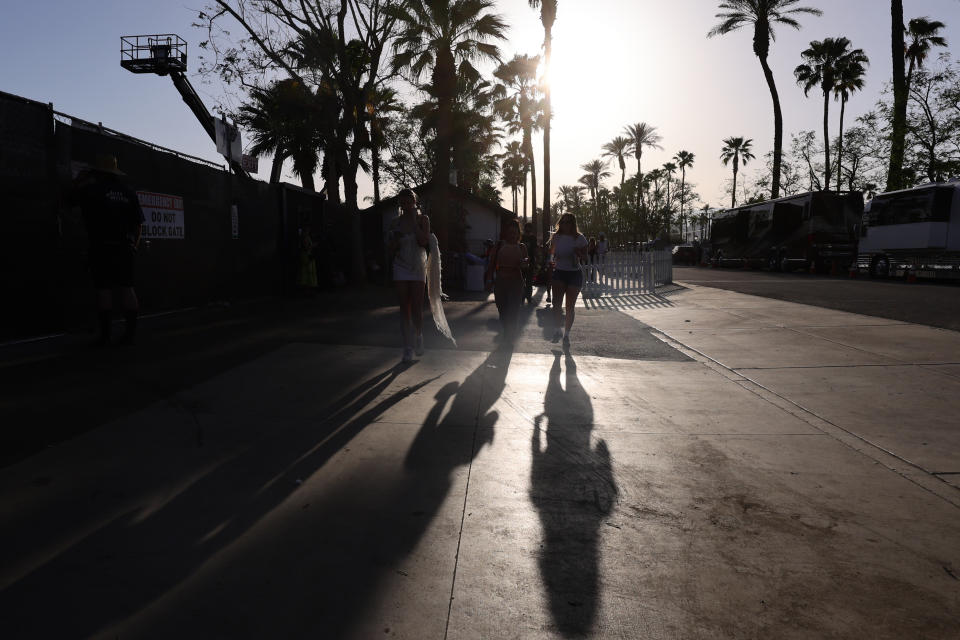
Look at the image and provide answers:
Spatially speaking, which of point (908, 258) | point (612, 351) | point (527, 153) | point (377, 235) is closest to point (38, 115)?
point (612, 351)

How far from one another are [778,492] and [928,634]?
1158 mm

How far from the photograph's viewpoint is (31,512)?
104 inches

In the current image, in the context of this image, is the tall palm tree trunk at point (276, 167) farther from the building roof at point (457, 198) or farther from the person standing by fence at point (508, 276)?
the person standing by fence at point (508, 276)

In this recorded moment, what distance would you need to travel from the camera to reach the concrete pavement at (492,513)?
6.66 ft

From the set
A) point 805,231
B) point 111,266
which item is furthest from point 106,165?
point 805,231

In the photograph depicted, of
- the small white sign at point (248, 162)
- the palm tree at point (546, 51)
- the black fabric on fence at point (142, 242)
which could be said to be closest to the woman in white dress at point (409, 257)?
the black fabric on fence at point (142, 242)

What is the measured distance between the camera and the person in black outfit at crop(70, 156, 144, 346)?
253 inches

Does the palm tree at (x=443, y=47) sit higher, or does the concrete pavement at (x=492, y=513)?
the palm tree at (x=443, y=47)

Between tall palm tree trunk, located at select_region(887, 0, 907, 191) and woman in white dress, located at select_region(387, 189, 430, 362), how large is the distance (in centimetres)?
2882

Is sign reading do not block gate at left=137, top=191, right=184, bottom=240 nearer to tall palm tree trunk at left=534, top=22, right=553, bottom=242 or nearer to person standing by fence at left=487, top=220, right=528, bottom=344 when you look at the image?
person standing by fence at left=487, top=220, right=528, bottom=344

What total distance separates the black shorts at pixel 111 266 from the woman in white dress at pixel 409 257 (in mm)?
2803

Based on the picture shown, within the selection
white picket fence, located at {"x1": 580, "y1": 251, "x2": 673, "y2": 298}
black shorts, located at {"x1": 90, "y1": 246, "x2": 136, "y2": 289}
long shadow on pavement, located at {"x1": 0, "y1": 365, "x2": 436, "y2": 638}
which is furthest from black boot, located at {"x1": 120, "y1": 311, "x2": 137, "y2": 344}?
white picket fence, located at {"x1": 580, "y1": 251, "x2": 673, "y2": 298}

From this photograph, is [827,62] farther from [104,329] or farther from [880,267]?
[104,329]

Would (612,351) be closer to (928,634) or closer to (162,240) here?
(928,634)
